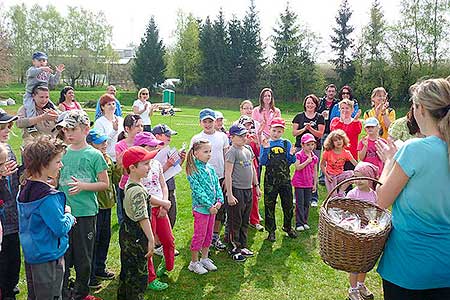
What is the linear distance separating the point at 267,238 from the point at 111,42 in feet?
213

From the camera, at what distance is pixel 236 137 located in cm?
537

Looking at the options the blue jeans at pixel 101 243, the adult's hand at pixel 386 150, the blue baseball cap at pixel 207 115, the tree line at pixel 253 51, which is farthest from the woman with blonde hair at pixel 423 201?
the tree line at pixel 253 51

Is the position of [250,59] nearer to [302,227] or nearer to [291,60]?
[291,60]

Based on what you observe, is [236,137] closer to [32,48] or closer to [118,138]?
[118,138]

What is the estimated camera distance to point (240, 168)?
5.40m

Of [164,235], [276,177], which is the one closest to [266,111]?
[276,177]

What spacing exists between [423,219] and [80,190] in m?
3.04

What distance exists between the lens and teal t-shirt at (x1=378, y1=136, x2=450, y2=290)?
7.46ft

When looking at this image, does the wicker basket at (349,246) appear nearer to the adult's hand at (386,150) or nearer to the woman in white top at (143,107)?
the adult's hand at (386,150)

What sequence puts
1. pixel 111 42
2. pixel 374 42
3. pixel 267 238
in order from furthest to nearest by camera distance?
pixel 111 42 → pixel 374 42 → pixel 267 238

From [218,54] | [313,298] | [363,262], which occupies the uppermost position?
[218,54]

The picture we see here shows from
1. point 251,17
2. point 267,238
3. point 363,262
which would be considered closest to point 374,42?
point 251,17

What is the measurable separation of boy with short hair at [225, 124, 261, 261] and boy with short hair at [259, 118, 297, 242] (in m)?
0.53

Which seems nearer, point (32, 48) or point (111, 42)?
point (32, 48)
